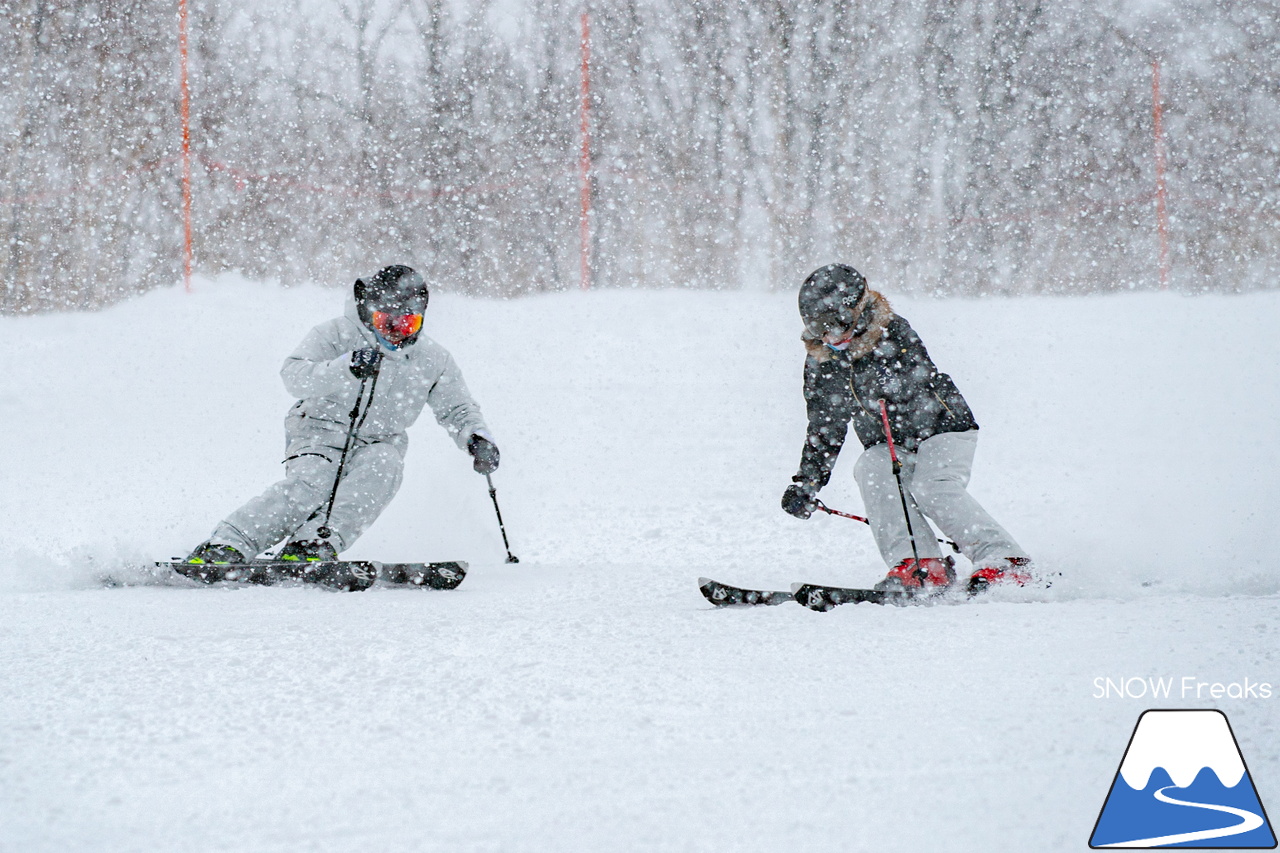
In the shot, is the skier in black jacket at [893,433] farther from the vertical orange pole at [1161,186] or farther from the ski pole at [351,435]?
the vertical orange pole at [1161,186]

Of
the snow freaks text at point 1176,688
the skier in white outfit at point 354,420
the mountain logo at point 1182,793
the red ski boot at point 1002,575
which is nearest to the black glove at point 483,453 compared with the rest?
the skier in white outfit at point 354,420

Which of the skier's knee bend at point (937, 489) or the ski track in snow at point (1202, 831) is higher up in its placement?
the skier's knee bend at point (937, 489)

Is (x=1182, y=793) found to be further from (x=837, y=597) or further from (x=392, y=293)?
(x=392, y=293)

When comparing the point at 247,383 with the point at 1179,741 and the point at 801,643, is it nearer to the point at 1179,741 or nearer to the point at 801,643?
the point at 801,643

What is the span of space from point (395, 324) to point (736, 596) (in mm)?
1732

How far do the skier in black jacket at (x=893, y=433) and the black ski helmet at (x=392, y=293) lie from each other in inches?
60.1

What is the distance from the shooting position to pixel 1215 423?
790cm

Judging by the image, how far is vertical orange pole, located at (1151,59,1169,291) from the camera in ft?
35.7

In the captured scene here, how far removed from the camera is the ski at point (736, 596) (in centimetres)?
348

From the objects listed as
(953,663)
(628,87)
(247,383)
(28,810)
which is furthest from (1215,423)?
(28,810)

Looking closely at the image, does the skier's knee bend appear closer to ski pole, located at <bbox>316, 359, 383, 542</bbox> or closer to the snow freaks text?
the snow freaks text

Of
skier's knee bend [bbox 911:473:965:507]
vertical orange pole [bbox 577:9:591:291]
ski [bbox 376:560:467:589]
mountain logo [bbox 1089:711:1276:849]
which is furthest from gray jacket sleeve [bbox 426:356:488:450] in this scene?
vertical orange pole [bbox 577:9:591:291]

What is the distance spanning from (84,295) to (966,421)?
28.9 ft

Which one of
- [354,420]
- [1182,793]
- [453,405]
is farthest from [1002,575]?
[354,420]
